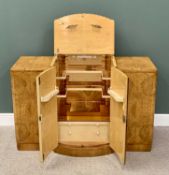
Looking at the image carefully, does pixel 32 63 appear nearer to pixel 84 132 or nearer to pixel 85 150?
pixel 84 132

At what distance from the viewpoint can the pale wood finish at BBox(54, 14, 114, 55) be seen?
7.95 feet

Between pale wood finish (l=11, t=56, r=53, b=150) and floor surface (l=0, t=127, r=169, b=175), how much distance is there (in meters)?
0.12

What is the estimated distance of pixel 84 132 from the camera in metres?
2.38

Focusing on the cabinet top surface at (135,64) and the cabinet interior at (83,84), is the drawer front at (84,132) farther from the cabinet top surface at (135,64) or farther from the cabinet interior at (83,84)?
the cabinet top surface at (135,64)

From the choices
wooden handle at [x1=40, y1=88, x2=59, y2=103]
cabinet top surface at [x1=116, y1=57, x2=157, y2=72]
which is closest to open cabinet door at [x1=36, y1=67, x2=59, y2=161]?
wooden handle at [x1=40, y1=88, x2=59, y2=103]

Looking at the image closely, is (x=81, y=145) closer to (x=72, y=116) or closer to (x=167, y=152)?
(x=72, y=116)

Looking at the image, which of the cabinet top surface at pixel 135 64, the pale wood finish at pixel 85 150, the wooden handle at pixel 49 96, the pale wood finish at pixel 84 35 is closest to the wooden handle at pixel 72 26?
the pale wood finish at pixel 84 35

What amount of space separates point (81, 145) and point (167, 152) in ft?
2.31

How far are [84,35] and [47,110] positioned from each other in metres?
0.72

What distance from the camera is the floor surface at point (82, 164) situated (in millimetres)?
2156

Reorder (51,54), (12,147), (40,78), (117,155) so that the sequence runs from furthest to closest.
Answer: (51,54) < (12,147) < (117,155) < (40,78)

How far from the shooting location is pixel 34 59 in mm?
2486

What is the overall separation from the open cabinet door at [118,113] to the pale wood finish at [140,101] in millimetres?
150

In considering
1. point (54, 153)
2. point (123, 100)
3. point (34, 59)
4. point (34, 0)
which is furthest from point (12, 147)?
point (34, 0)
